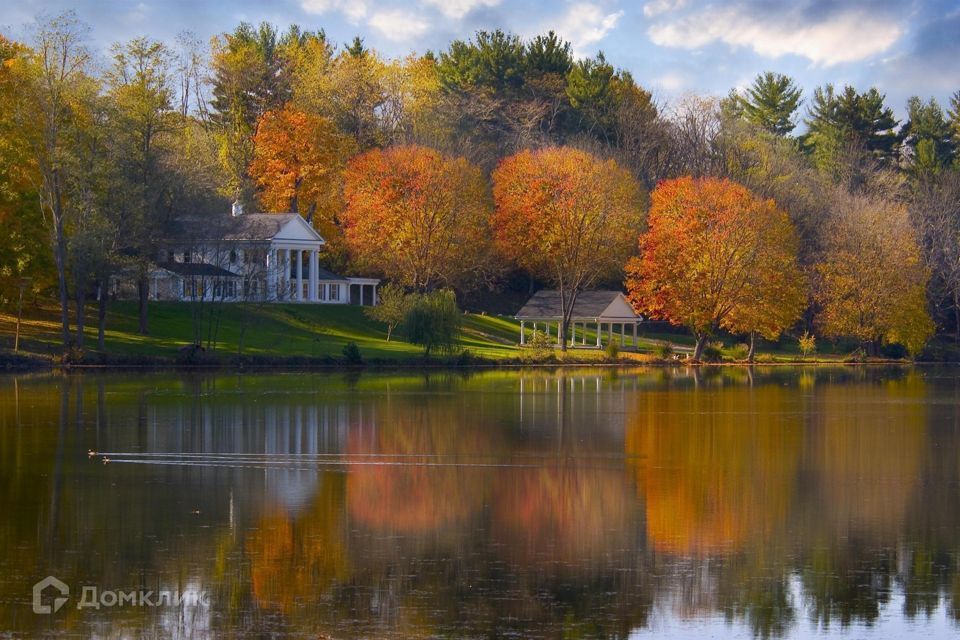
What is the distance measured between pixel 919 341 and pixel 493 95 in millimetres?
41852

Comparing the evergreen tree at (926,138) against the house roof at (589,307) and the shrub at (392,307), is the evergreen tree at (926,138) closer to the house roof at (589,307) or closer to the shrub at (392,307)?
the house roof at (589,307)

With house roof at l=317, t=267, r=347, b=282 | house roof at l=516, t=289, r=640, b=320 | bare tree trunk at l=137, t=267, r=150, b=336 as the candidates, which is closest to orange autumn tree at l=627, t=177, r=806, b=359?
house roof at l=516, t=289, r=640, b=320

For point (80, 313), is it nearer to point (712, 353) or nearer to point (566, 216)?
point (566, 216)

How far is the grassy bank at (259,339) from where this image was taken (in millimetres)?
64938

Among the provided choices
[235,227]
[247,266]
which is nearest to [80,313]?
[247,266]

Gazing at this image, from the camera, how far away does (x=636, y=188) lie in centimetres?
9412

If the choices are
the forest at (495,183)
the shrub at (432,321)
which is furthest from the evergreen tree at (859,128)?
the shrub at (432,321)

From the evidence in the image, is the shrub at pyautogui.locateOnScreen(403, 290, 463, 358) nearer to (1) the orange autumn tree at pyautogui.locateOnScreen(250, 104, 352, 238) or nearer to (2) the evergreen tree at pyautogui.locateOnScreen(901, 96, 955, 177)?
(1) the orange autumn tree at pyautogui.locateOnScreen(250, 104, 352, 238)

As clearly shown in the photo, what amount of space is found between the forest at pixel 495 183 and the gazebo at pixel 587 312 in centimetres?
137

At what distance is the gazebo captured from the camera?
85.5 metres

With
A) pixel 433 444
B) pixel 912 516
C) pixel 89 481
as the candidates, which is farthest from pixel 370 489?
pixel 912 516

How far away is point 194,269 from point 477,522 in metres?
62.0

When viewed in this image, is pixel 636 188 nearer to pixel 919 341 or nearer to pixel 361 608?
pixel 919 341

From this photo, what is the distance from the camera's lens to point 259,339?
73.4m
